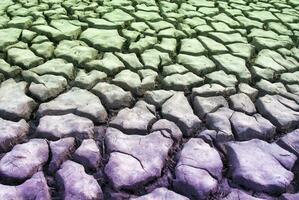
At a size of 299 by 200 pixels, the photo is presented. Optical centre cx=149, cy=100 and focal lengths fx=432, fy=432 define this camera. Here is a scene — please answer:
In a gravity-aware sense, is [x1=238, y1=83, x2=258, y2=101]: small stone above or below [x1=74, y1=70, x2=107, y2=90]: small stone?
above

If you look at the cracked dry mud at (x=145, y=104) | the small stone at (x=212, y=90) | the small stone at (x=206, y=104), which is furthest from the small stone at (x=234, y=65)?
the small stone at (x=206, y=104)

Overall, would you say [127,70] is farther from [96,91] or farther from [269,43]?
[269,43]

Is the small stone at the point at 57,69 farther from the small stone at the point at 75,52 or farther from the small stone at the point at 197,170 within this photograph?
the small stone at the point at 197,170

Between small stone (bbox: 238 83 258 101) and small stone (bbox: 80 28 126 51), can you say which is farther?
small stone (bbox: 80 28 126 51)

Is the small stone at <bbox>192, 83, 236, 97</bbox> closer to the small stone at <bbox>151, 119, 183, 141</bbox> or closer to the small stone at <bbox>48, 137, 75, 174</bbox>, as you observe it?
the small stone at <bbox>151, 119, 183, 141</bbox>

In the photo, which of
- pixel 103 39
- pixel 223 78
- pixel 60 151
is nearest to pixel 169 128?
pixel 60 151

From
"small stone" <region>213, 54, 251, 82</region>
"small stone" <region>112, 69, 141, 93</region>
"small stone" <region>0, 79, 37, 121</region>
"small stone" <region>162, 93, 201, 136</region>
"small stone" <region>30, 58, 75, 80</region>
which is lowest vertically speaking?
"small stone" <region>0, 79, 37, 121</region>

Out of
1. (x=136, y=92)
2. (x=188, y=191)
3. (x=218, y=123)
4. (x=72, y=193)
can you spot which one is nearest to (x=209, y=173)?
(x=188, y=191)

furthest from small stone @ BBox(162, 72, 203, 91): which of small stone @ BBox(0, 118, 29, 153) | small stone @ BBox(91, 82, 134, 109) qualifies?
small stone @ BBox(0, 118, 29, 153)
